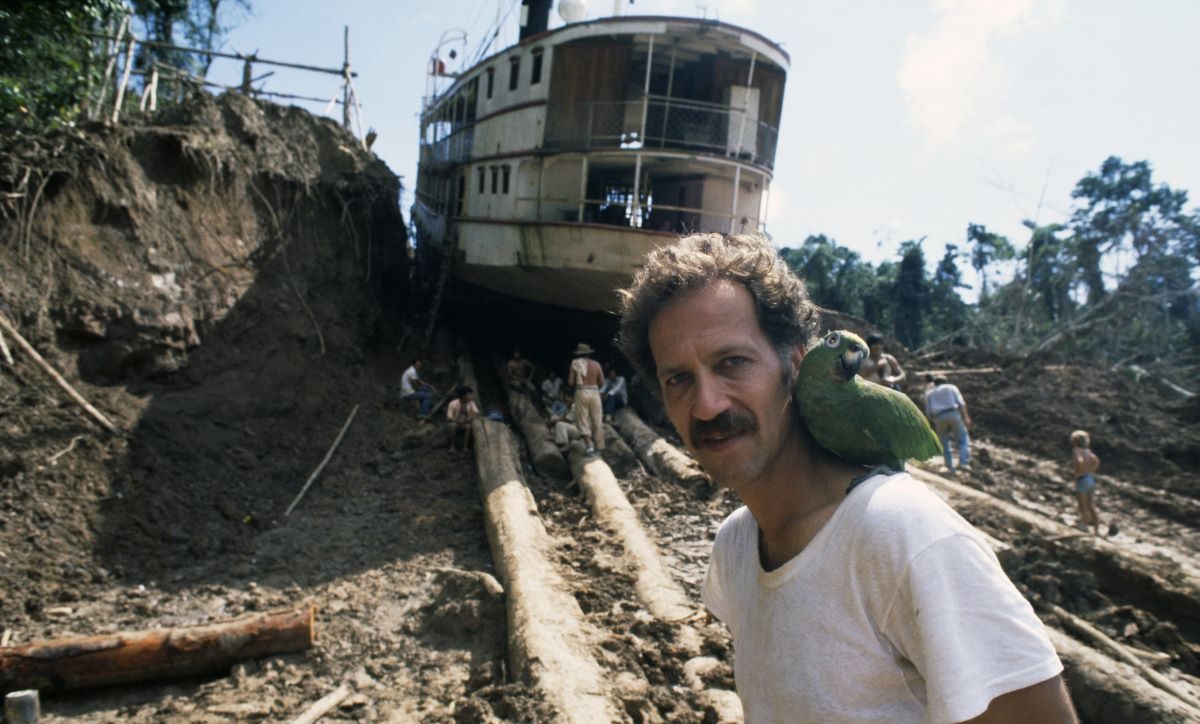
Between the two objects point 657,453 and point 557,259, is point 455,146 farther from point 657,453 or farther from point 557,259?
point 657,453

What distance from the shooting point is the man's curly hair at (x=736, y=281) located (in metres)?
1.65

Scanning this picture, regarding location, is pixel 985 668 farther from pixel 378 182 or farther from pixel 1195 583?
pixel 378 182

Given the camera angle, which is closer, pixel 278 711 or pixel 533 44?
pixel 278 711

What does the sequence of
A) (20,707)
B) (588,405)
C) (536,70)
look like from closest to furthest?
(20,707), (588,405), (536,70)

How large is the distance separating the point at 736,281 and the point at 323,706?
4.00 metres

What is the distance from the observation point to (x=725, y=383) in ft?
5.18

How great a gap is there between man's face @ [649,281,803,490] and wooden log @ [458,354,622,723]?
2.66 metres

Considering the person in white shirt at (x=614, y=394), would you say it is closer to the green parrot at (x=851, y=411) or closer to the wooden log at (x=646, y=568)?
the wooden log at (x=646, y=568)

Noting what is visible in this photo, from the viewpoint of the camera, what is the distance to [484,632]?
5.19 meters

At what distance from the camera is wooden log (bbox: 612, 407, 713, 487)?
8.38m

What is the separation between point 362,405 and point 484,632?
642 cm

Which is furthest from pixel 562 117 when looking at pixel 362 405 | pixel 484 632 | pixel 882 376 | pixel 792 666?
pixel 792 666

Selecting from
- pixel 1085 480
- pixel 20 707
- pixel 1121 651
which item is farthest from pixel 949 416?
pixel 20 707

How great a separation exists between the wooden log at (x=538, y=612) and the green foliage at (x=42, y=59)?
6.44 m
